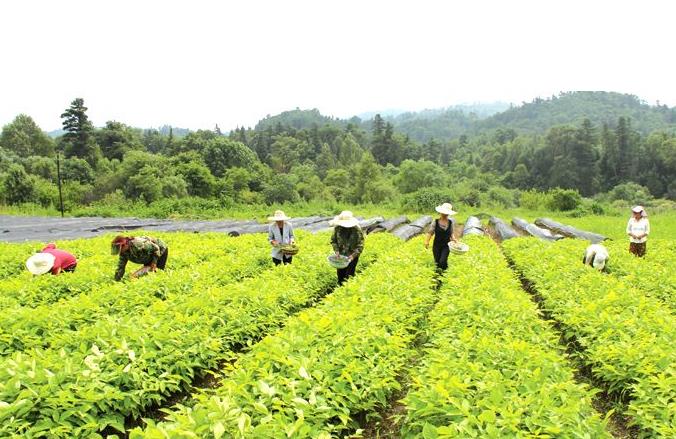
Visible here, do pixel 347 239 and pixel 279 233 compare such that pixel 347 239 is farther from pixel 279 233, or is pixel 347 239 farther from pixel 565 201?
pixel 565 201

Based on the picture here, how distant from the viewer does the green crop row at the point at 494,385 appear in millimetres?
3178

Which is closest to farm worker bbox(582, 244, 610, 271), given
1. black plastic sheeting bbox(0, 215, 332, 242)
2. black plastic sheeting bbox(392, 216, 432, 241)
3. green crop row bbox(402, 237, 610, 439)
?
green crop row bbox(402, 237, 610, 439)

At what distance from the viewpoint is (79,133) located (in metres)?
60.9

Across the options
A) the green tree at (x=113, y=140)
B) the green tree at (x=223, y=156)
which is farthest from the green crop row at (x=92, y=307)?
the green tree at (x=113, y=140)

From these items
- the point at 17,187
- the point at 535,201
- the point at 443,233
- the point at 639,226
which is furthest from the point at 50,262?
the point at 535,201

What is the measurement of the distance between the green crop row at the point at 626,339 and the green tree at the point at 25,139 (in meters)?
72.3

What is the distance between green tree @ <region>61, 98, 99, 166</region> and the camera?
60.2m

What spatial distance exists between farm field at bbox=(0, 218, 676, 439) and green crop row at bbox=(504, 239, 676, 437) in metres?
0.02

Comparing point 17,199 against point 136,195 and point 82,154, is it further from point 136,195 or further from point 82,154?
point 82,154

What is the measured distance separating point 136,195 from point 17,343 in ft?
136

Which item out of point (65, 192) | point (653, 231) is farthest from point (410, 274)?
point (65, 192)

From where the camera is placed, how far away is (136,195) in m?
43.6

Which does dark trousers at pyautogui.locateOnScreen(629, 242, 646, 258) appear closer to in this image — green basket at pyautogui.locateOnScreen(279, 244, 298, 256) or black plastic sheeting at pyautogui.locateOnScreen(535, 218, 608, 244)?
black plastic sheeting at pyautogui.locateOnScreen(535, 218, 608, 244)

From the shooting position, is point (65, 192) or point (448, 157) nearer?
point (65, 192)
